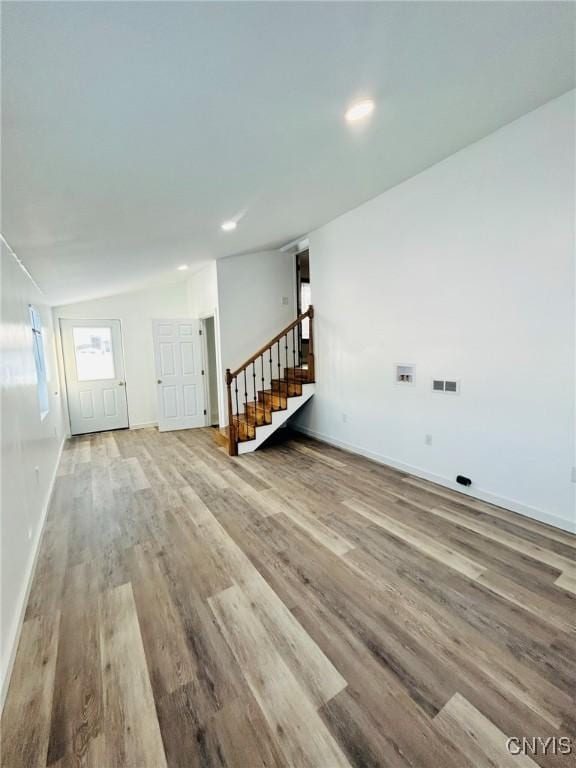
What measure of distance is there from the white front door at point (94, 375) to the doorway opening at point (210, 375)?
160 centimetres

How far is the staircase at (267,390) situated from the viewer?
188 inches

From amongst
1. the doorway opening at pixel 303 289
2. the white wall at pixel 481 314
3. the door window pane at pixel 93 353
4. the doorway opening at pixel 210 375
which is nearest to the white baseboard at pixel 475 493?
the white wall at pixel 481 314

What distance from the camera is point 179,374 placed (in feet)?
20.6

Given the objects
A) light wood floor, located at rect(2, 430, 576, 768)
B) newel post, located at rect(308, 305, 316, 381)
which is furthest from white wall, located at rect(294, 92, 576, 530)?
newel post, located at rect(308, 305, 316, 381)

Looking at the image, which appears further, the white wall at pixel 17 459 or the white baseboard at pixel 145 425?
the white baseboard at pixel 145 425

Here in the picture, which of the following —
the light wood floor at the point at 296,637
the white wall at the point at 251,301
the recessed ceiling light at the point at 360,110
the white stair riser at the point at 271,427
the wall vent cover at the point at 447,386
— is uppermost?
the recessed ceiling light at the point at 360,110

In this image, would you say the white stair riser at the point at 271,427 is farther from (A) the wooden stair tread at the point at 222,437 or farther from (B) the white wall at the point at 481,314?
(B) the white wall at the point at 481,314

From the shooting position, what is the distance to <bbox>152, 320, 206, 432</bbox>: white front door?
20.0 ft

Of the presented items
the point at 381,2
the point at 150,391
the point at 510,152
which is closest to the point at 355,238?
the point at 510,152

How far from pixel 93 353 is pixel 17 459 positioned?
444 cm

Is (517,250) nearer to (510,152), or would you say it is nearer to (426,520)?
(510,152)

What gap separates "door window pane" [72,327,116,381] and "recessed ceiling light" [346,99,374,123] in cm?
566

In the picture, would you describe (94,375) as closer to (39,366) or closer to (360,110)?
(39,366)

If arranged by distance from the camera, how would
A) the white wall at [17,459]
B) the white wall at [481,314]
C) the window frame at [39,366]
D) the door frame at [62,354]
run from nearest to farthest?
the white wall at [17,459] → the white wall at [481,314] → the window frame at [39,366] → the door frame at [62,354]
